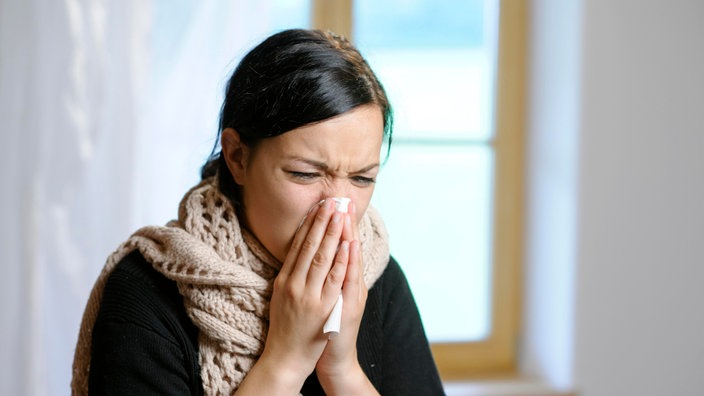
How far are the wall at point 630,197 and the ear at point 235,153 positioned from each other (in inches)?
49.8

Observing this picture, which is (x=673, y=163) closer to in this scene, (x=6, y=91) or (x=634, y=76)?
(x=634, y=76)

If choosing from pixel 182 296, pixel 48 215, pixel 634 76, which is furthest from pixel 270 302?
pixel 634 76

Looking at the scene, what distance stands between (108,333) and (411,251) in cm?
139

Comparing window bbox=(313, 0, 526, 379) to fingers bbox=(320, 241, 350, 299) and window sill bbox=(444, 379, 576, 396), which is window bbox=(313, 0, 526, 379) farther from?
fingers bbox=(320, 241, 350, 299)

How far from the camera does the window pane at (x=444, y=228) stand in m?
2.34

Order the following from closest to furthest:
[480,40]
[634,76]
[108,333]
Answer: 1. [108,333]
2. [634,76]
3. [480,40]

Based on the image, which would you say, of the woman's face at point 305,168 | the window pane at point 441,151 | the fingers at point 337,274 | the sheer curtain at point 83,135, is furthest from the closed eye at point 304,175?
the window pane at point 441,151

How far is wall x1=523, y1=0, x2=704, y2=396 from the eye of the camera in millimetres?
2141

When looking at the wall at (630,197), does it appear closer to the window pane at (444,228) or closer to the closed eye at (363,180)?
the window pane at (444,228)

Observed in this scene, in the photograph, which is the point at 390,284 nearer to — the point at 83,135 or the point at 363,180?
the point at 363,180

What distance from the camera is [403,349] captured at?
1.25 m

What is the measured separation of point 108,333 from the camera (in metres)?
1.07

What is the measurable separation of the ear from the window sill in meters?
1.28

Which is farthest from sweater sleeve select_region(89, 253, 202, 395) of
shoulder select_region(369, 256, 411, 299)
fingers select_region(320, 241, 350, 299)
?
shoulder select_region(369, 256, 411, 299)
